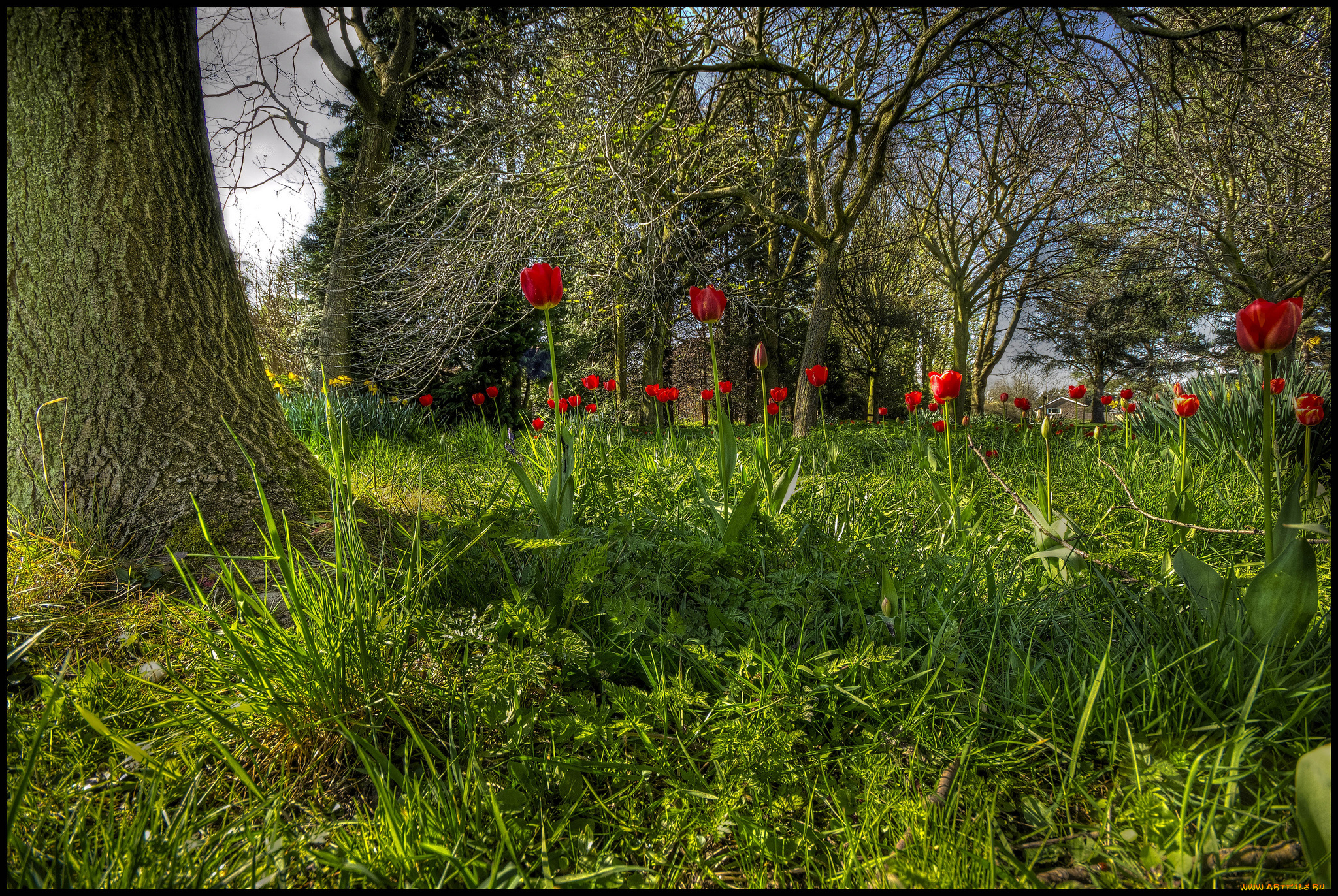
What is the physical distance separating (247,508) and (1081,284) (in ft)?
58.2

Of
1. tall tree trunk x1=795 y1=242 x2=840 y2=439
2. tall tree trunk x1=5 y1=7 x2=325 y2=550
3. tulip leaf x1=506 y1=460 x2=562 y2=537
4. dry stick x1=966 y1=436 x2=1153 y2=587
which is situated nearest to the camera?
dry stick x1=966 y1=436 x2=1153 y2=587

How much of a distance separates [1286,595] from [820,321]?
17.9ft

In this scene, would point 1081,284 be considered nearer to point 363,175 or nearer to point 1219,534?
point 1219,534

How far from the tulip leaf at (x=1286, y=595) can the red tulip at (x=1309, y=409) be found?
993mm

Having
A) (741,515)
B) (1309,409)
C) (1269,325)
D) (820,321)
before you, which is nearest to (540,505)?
(741,515)

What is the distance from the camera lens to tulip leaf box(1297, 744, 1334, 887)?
0.75 metres

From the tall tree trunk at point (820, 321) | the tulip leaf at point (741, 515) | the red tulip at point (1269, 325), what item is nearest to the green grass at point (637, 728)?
the tulip leaf at point (741, 515)

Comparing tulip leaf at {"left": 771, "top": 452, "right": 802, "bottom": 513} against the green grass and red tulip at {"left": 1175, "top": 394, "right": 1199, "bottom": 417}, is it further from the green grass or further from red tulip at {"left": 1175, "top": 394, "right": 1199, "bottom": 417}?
red tulip at {"left": 1175, "top": 394, "right": 1199, "bottom": 417}

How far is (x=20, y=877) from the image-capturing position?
76 cm

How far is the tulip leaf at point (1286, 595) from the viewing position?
1.08 m

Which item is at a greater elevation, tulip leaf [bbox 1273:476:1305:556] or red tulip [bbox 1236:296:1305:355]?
red tulip [bbox 1236:296:1305:355]

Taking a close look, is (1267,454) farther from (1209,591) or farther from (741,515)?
(741,515)

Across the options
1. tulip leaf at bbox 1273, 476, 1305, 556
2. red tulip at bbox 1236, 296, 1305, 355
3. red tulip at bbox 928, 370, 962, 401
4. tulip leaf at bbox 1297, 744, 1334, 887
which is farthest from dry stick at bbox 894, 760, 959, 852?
red tulip at bbox 928, 370, 962, 401

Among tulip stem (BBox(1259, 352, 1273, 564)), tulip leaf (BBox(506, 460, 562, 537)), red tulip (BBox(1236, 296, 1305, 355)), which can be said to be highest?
red tulip (BBox(1236, 296, 1305, 355))
